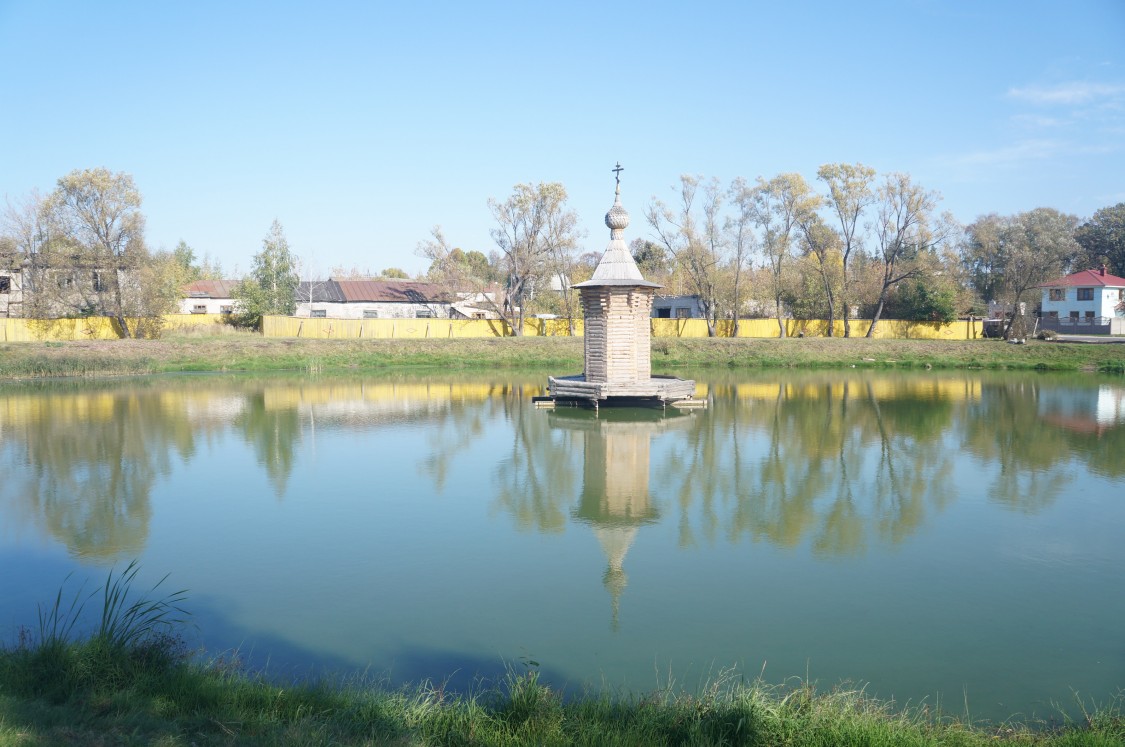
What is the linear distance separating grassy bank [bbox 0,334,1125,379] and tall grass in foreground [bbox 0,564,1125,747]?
33.8 m

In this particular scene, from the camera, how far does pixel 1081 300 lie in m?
60.8

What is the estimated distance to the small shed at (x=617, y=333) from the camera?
79.5 ft

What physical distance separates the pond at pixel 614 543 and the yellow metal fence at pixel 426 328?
2547cm

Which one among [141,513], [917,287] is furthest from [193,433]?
[917,287]

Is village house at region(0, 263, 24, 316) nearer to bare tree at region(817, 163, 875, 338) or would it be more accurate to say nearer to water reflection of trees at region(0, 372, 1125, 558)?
water reflection of trees at region(0, 372, 1125, 558)

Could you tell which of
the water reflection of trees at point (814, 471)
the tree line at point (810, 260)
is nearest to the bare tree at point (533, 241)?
the tree line at point (810, 260)

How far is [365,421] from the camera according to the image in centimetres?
2294

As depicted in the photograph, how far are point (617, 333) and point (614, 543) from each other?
44.7 feet

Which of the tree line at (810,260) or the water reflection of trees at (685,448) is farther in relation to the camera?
the tree line at (810,260)

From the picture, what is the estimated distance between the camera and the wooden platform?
24.3 m

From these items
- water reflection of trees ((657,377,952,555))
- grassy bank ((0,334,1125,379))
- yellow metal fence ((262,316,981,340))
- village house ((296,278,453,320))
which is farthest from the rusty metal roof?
water reflection of trees ((657,377,952,555))

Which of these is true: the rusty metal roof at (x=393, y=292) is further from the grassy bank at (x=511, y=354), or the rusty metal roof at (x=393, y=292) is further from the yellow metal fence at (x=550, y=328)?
the grassy bank at (x=511, y=354)

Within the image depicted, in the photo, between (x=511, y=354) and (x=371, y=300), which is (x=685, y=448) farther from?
(x=371, y=300)

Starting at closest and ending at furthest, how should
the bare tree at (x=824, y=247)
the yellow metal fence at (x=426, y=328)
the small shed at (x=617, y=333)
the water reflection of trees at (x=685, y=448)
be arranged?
the water reflection of trees at (x=685, y=448) → the small shed at (x=617, y=333) → the yellow metal fence at (x=426, y=328) → the bare tree at (x=824, y=247)
